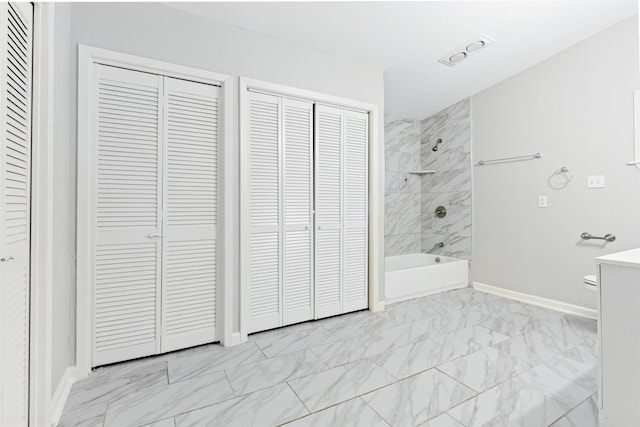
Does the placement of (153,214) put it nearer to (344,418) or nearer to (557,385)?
(344,418)

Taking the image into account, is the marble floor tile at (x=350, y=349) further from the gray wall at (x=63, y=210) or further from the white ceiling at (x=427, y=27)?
the white ceiling at (x=427, y=27)

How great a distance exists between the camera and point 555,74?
10.4 ft

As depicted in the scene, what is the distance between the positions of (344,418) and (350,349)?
748mm

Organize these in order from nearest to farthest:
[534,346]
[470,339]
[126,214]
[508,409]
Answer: [508,409] → [126,214] → [534,346] → [470,339]

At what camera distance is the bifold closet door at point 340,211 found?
2803mm

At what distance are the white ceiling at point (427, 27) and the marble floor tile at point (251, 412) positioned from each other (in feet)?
8.16

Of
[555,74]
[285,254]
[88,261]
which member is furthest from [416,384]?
[555,74]

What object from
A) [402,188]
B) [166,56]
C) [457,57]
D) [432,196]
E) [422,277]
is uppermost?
[457,57]

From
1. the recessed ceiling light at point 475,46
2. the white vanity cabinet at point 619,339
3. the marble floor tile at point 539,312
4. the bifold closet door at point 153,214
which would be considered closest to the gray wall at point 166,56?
the bifold closet door at point 153,214

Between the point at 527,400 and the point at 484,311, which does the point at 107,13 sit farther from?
the point at 484,311

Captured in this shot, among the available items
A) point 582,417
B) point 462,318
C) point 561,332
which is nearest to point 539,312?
point 561,332

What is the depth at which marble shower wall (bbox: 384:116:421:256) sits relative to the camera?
14.3 ft

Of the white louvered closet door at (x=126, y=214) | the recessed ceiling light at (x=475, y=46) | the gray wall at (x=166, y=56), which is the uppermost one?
the recessed ceiling light at (x=475, y=46)

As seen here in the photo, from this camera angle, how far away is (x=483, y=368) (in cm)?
196
